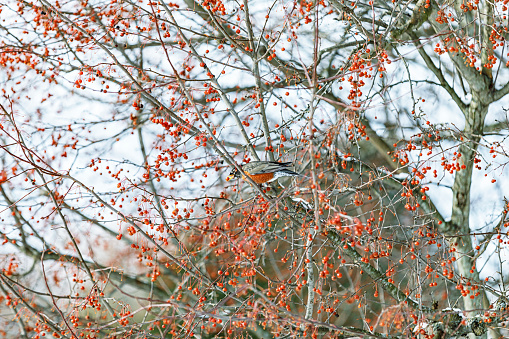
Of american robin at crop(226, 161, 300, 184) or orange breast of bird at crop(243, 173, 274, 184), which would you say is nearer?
american robin at crop(226, 161, 300, 184)

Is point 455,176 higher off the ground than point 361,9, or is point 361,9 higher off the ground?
point 361,9

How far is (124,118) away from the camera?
658 cm

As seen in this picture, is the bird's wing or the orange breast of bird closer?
the bird's wing

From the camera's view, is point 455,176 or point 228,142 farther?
point 228,142

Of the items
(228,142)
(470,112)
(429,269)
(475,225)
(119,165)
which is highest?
(228,142)

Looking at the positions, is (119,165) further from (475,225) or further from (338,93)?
(475,225)

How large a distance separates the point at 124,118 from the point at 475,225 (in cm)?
521

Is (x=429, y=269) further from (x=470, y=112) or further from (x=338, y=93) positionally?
(x=338, y=93)

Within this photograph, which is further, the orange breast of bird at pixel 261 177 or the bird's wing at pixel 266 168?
the orange breast of bird at pixel 261 177

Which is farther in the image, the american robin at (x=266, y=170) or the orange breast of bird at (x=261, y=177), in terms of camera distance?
the orange breast of bird at (x=261, y=177)

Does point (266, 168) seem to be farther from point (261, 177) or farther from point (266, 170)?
point (261, 177)

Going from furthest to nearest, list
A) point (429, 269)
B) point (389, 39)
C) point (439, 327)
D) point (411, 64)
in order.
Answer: point (411, 64), point (389, 39), point (439, 327), point (429, 269)

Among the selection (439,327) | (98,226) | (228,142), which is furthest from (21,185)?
(439,327)

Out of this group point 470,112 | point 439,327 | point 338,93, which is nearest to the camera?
point 439,327
